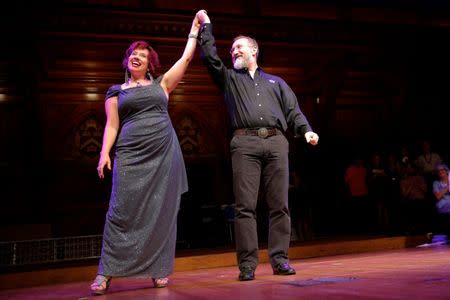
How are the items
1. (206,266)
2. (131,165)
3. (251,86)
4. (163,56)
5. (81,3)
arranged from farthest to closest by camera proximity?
(163,56) → (81,3) → (206,266) → (251,86) → (131,165)

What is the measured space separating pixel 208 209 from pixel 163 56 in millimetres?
2351

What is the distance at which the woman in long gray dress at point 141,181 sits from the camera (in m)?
3.19

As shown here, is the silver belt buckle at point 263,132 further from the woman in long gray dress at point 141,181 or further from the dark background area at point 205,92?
the dark background area at point 205,92

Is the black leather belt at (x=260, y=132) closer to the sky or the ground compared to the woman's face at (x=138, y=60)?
closer to the ground

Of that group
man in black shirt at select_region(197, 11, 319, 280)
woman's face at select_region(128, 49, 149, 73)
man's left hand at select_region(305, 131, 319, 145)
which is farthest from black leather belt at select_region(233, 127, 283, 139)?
woman's face at select_region(128, 49, 149, 73)

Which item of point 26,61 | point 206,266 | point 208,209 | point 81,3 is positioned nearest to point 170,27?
point 81,3

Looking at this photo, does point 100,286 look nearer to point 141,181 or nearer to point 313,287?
point 141,181

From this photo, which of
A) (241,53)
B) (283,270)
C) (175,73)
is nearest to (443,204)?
(283,270)

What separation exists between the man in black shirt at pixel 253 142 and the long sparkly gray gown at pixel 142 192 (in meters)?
0.41

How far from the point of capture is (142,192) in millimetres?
3256

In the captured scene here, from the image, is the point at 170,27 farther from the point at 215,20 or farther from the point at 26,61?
the point at 26,61

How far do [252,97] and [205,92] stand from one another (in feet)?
17.9

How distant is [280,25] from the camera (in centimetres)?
788

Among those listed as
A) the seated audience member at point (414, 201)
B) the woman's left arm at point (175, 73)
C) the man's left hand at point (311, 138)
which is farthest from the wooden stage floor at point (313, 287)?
the seated audience member at point (414, 201)
